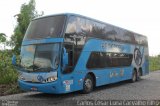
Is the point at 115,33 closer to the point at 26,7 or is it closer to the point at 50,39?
the point at 50,39

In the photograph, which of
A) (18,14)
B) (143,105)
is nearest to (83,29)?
(143,105)

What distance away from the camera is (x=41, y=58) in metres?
12.3

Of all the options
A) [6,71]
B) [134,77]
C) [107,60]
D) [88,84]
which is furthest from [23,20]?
[88,84]

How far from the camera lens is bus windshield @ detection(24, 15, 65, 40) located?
12.7 m

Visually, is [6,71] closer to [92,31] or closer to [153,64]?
[92,31]

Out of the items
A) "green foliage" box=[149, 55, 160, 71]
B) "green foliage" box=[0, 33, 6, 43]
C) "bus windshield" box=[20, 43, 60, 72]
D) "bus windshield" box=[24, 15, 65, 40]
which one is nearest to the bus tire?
"bus windshield" box=[20, 43, 60, 72]

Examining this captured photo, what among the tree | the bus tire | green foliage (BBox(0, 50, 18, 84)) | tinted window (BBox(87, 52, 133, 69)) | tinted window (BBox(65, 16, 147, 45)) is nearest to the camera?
tinted window (BBox(65, 16, 147, 45))

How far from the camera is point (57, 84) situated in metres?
12.0

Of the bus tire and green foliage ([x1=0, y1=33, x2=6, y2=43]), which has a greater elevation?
green foliage ([x1=0, y1=33, x2=6, y2=43])

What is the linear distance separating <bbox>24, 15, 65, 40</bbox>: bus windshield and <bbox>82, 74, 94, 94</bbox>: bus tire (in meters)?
2.95

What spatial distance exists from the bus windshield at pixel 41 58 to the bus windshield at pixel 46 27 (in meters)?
0.53

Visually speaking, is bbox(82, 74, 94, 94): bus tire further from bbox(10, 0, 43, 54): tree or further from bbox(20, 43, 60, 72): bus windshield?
bbox(10, 0, 43, 54): tree

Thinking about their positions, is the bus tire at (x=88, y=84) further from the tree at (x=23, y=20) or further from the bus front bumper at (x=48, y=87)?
the tree at (x=23, y=20)

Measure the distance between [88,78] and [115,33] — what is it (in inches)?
180
